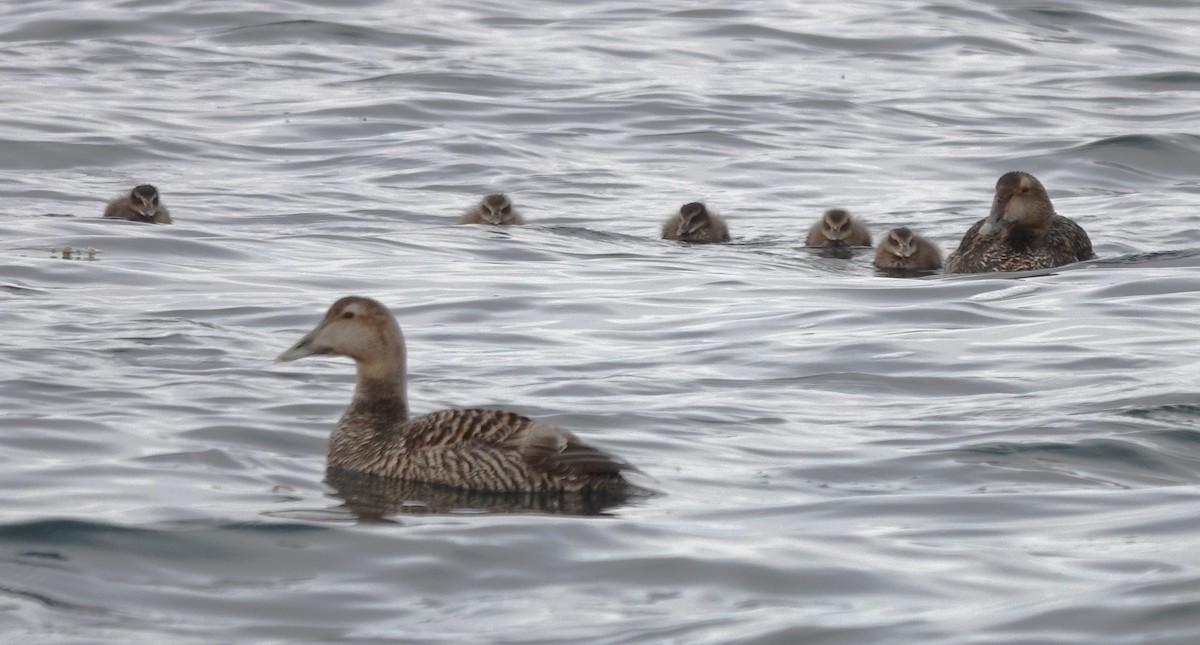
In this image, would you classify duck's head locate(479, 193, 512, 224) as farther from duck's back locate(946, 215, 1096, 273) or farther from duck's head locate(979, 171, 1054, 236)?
duck's head locate(979, 171, 1054, 236)

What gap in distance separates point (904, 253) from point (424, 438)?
25.3 feet

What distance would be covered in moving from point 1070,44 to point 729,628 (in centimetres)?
2557

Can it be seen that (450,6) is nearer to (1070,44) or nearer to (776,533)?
(1070,44)

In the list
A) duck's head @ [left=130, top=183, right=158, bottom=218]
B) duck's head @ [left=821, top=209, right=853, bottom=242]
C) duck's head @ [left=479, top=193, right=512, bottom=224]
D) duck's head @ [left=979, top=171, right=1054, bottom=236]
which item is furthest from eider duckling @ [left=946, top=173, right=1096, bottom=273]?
duck's head @ [left=130, top=183, right=158, bottom=218]

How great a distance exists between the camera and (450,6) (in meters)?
33.2

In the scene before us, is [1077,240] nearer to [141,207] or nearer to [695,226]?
[695,226]

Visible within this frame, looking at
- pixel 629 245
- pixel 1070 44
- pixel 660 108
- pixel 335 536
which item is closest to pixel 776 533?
pixel 335 536

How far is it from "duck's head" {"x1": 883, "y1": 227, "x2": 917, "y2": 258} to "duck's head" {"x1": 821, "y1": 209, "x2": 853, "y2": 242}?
0.57 metres

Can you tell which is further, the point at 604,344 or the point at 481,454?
the point at 604,344

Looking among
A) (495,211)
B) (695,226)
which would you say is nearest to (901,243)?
(695,226)

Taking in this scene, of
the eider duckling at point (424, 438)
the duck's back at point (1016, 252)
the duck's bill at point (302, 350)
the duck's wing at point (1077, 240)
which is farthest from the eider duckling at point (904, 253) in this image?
the duck's bill at point (302, 350)

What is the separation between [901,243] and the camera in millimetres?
16547

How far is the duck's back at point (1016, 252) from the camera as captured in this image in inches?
632

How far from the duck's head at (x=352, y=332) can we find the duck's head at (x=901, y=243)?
7.31m
